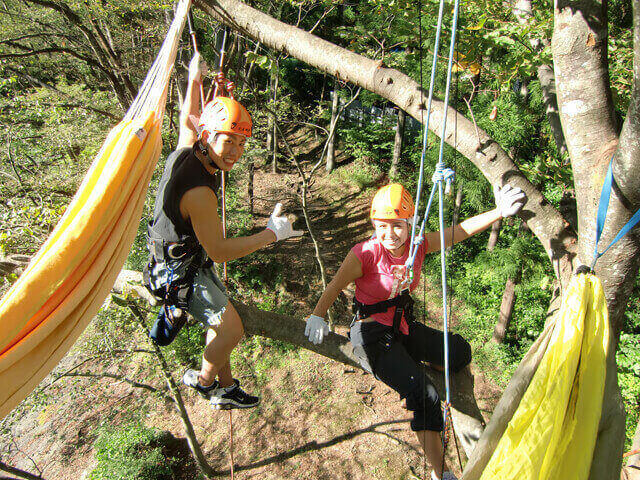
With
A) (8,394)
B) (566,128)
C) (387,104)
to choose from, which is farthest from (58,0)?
(387,104)

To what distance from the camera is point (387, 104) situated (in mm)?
14531

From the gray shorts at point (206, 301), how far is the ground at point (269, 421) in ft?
10.8

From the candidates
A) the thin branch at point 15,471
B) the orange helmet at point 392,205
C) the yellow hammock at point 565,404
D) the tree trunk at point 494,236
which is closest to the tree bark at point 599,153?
the yellow hammock at point 565,404

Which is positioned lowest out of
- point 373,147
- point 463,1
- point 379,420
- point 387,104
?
point 379,420

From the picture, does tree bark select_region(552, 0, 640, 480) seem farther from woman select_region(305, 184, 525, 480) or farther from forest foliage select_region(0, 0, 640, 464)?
forest foliage select_region(0, 0, 640, 464)

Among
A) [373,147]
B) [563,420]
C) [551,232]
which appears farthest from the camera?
[373,147]

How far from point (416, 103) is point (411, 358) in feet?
5.67

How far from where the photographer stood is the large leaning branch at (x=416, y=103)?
214 centimetres

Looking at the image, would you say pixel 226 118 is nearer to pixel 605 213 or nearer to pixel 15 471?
pixel 605 213

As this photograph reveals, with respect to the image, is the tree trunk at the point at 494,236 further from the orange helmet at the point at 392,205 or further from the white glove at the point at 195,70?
the white glove at the point at 195,70

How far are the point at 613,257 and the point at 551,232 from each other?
1.23 ft

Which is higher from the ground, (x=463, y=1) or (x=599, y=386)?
(x=463, y=1)

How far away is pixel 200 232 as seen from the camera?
212cm

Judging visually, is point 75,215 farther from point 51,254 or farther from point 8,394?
point 8,394
